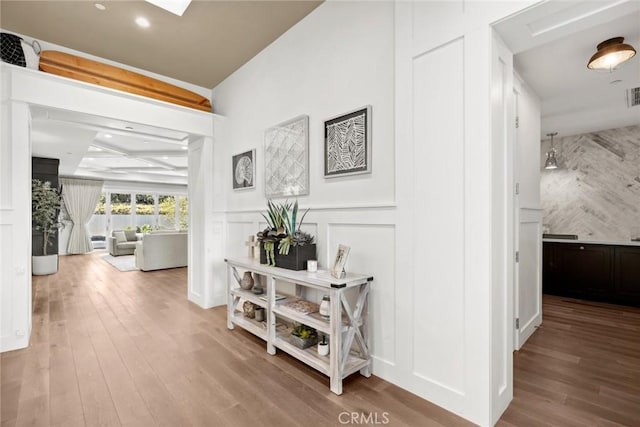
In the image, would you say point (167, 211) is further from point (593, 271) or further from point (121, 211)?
point (593, 271)

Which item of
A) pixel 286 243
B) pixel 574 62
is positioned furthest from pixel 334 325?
pixel 574 62

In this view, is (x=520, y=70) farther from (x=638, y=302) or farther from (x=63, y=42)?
(x=63, y=42)

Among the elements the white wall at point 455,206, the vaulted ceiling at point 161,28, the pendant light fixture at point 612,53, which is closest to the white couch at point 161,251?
the vaulted ceiling at point 161,28

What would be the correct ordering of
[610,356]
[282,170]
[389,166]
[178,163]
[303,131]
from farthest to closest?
[178,163] → [282,170] → [303,131] → [610,356] → [389,166]

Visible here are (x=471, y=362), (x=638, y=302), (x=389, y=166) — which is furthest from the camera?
(x=638, y=302)

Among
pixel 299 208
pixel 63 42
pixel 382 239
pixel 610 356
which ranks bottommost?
pixel 610 356

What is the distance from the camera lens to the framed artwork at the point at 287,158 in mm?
2752

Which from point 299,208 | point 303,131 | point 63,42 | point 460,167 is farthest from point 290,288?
point 63,42

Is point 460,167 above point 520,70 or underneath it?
underneath

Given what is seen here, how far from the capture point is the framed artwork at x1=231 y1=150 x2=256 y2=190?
346 centimetres

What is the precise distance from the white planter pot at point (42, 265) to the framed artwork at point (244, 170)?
516 cm

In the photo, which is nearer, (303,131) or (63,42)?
(303,131)

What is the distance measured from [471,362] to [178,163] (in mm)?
8168

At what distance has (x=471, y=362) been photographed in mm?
1669
